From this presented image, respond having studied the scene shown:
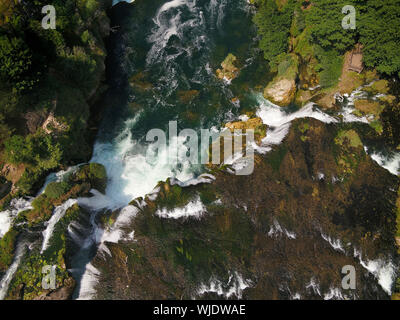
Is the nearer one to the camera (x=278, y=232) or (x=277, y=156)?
(x=278, y=232)

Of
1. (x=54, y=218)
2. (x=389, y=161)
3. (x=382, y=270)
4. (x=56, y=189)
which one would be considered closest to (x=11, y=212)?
(x=54, y=218)

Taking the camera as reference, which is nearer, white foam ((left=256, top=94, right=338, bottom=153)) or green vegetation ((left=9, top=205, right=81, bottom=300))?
green vegetation ((left=9, top=205, right=81, bottom=300))

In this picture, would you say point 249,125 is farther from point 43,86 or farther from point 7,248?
point 7,248

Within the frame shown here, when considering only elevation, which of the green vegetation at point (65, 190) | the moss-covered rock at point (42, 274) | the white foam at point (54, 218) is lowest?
the moss-covered rock at point (42, 274)

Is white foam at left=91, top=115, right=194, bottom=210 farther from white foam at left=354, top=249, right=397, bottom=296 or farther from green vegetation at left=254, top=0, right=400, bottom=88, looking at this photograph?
white foam at left=354, top=249, right=397, bottom=296

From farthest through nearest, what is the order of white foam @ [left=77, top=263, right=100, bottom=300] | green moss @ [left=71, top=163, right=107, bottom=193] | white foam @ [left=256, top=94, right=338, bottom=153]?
white foam @ [left=256, top=94, right=338, bottom=153] < green moss @ [left=71, top=163, right=107, bottom=193] < white foam @ [left=77, top=263, right=100, bottom=300]

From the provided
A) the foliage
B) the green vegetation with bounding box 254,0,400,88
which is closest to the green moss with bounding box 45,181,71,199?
the green vegetation with bounding box 254,0,400,88

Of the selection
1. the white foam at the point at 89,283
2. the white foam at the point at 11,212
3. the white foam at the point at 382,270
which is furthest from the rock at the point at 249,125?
the white foam at the point at 11,212

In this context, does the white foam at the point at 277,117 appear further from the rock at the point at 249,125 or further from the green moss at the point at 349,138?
the green moss at the point at 349,138
